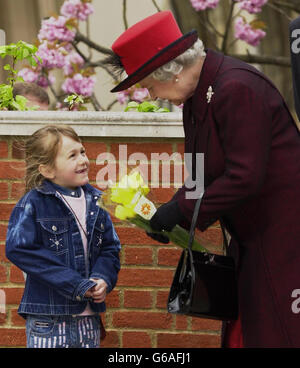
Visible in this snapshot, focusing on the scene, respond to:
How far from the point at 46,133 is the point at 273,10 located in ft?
18.9

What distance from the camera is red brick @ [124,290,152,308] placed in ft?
14.0

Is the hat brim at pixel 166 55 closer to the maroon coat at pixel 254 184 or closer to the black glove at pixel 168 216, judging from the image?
the maroon coat at pixel 254 184

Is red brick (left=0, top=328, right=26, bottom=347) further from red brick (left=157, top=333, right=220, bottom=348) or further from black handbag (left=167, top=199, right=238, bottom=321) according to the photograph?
black handbag (left=167, top=199, right=238, bottom=321)

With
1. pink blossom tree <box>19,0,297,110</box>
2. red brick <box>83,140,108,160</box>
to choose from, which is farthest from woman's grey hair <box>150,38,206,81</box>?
pink blossom tree <box>19,0,297,110</box>

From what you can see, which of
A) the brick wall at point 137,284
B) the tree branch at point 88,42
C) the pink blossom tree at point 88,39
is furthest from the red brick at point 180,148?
the tree branch at point 88,42

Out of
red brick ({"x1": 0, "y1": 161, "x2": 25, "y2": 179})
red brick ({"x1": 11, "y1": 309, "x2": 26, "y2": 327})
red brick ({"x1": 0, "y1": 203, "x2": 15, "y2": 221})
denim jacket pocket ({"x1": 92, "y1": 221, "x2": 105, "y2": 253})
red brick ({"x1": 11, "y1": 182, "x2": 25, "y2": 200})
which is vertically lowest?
red brick ({"x1": 11, "y1": 309, "x2": 26, "y2": 327})

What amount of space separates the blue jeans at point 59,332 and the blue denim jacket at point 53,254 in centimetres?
4

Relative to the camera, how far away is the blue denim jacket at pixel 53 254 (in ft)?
11.3

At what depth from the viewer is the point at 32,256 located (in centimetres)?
345

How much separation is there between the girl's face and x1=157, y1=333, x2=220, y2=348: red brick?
1.08 metres

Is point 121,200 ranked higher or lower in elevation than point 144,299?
higher

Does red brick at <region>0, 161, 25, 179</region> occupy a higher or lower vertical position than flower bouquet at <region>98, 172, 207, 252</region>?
higher

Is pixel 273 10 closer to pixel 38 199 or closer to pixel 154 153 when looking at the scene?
pixel 154 153
